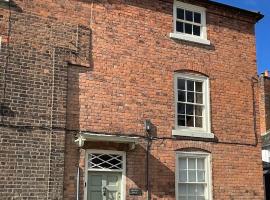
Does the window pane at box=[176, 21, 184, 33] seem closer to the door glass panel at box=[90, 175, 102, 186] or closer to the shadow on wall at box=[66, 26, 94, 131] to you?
the shadow on wall at box=[66, 26, 94, 131]

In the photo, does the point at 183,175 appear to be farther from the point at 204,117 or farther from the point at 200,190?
the point at 204,117

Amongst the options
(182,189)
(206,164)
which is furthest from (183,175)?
(206,164)

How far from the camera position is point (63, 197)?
11.9m

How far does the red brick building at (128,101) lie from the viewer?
1194cm

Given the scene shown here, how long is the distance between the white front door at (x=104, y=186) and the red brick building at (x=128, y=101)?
0.09 feet

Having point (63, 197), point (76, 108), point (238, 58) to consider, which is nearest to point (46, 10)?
point (76, 108)

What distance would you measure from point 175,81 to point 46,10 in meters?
4.64

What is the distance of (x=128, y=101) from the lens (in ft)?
44.2

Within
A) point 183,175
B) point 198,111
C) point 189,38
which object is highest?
point 189,38

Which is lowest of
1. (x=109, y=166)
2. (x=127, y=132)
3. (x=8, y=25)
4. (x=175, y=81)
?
(x=109, y=166)

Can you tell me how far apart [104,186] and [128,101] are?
103 inches

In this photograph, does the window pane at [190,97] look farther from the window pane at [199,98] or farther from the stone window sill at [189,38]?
the stone window sill at [189,38]

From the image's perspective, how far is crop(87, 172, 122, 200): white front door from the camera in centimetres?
1252

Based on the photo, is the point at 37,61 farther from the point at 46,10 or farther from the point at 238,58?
the point at 238,58
